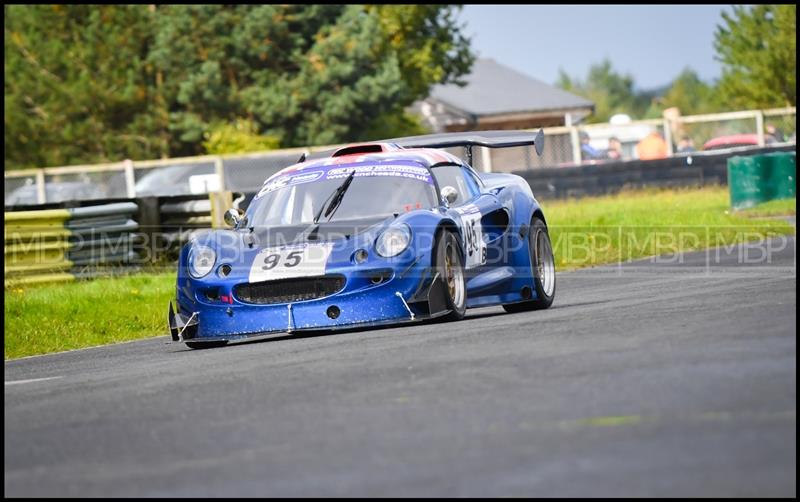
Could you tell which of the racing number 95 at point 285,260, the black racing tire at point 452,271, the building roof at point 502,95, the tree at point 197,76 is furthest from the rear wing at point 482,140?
the building roof at point 502,95

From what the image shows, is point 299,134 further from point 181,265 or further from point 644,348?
point 644,348

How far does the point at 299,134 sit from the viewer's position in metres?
45.2

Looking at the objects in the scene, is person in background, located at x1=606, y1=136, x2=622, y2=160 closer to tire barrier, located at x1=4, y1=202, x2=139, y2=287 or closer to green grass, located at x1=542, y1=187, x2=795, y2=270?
green grass, located at x1=542, y1=187, x2=795, y2=270

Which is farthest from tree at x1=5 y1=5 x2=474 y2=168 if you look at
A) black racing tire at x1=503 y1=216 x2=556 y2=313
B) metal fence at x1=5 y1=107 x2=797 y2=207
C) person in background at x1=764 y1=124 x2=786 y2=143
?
black racing tire at x1=503 y1=216 x2=556 y2=313

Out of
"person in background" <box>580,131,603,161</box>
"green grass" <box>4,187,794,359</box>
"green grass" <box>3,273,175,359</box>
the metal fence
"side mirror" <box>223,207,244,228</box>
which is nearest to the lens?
"side mirror" <box>223,207,244,228</box>

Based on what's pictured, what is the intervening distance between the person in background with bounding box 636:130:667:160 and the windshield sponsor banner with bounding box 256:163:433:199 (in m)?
24.7

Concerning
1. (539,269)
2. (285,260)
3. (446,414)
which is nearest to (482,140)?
(539,269)

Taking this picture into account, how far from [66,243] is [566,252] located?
604cm

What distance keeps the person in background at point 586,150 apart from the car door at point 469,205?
23631 mm

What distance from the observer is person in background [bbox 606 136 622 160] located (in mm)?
37469

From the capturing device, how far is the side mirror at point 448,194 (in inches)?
443

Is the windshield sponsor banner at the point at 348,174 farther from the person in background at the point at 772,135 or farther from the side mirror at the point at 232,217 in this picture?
the person in background at the point at 772,135

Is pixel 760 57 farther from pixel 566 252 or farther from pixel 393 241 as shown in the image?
pixel 393 241

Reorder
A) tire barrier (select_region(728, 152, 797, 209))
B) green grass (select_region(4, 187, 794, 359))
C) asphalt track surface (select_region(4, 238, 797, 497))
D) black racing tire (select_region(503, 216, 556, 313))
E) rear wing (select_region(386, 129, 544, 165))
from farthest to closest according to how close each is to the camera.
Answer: tire barrier (select_region(728, 152, 797, 209)) < green grass (select_region(4, 187, 794, 359)) < rear wing (select_region(386, 129, 544, 165)) < black racing tire (select_region(503, 216, 556, 313)) < asphalt track surface (select_region(4, 238, 797, 497))
